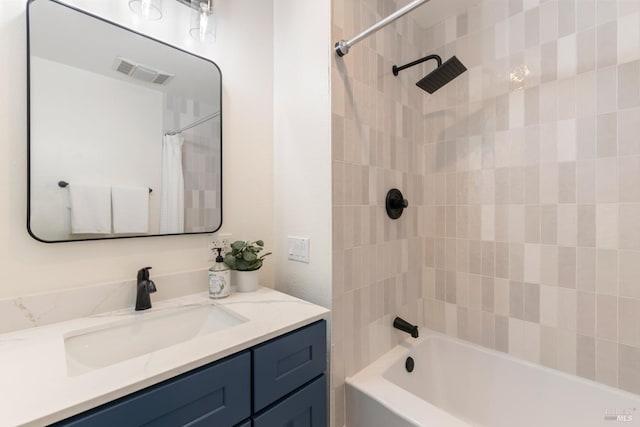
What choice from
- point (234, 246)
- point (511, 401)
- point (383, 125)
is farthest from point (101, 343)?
point (511, 401)

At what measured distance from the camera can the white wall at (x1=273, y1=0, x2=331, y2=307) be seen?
123 cm

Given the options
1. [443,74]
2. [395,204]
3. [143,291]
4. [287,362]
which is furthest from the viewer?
[395,204]

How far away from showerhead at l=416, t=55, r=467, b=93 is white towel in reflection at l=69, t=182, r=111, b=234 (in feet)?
4.57

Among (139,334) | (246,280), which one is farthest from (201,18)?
(139,334)

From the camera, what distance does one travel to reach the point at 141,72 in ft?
3.56

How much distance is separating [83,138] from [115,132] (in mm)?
98

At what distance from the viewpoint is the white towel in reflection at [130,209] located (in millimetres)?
1037

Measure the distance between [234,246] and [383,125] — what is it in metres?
0.97

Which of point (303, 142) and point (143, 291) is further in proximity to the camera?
point (303, 142)

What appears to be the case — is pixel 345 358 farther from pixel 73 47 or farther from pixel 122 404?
pixel 73 47

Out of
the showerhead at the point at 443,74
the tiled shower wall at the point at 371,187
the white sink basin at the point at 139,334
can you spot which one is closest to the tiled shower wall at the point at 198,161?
the white sink basin at the point at 139,334

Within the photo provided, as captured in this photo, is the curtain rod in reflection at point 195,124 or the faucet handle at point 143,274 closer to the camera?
the faucet handle at point 143,274

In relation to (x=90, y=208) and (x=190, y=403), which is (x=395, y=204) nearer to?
(x=190, y=403)

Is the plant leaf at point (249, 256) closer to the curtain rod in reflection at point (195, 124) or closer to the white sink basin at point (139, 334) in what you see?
the white sink basin at point (139, 334)
